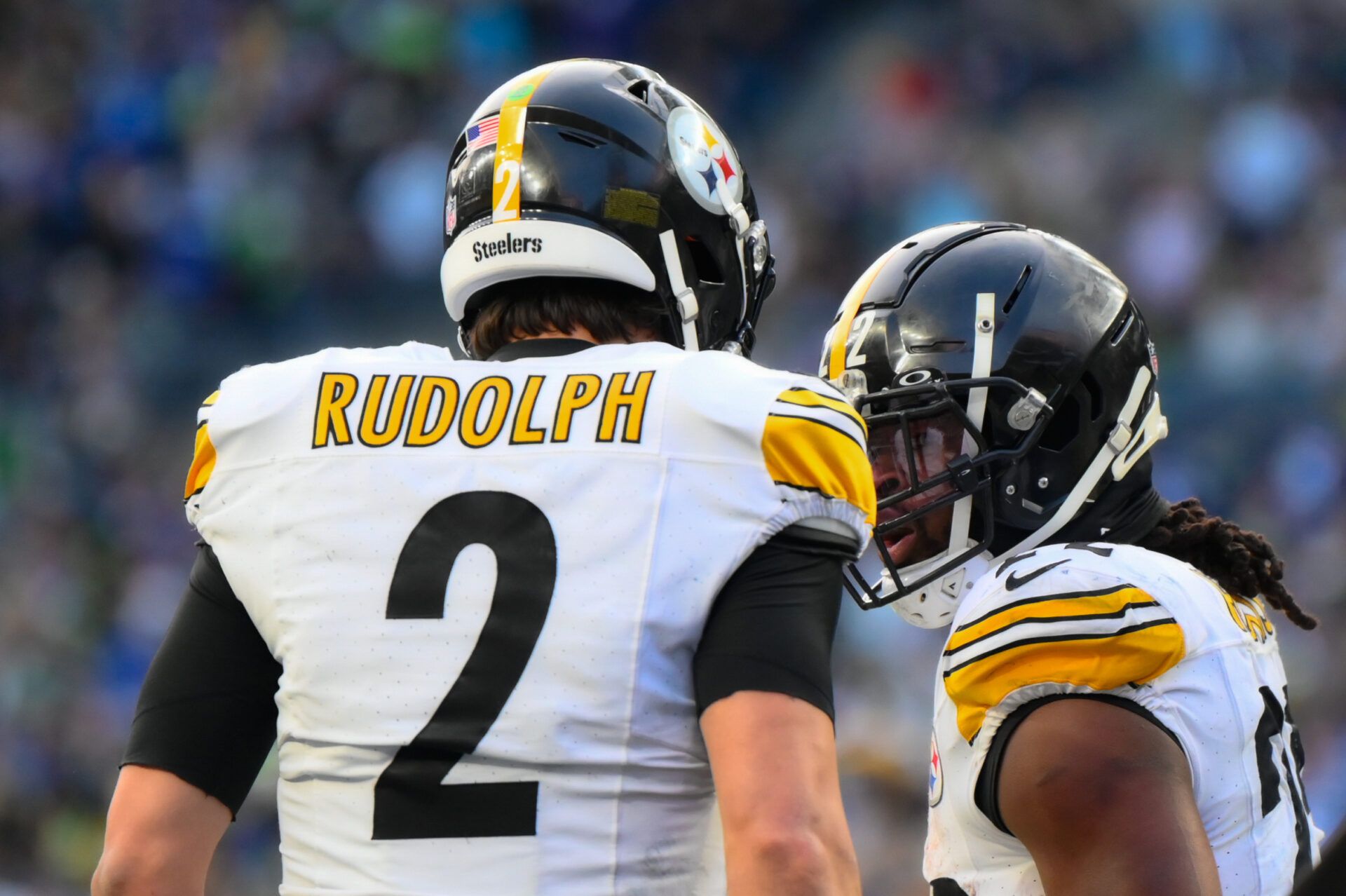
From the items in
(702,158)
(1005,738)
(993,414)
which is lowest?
(1005,738)

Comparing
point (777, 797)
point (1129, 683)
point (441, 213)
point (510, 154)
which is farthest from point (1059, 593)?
point (441, 213)

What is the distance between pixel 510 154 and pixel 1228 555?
128 cm

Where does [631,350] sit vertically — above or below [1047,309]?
below

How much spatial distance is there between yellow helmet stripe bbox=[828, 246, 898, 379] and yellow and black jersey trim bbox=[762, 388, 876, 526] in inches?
33.7

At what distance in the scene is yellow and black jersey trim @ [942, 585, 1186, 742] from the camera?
80.3 inches

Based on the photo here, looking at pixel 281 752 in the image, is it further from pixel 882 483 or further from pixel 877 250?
pixel 877 250

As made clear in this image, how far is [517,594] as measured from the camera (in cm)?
179

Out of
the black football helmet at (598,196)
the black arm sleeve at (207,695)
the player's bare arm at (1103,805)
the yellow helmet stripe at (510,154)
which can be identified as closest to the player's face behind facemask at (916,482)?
the black football helmet at (598,196)

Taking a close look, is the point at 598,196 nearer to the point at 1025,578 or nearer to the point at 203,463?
the point at 203,463

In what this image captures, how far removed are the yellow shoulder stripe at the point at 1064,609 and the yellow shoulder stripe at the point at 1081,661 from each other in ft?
0.10

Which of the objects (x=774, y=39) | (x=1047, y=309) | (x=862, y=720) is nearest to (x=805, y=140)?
(x=774, y=39)

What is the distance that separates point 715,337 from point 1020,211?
665cm

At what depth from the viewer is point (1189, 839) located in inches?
75.1

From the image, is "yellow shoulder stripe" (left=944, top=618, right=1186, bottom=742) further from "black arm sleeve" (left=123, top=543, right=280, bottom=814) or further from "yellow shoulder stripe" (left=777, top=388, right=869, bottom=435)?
"black arm sleeve" (left=123, top=543, right=280, bottom=814)
